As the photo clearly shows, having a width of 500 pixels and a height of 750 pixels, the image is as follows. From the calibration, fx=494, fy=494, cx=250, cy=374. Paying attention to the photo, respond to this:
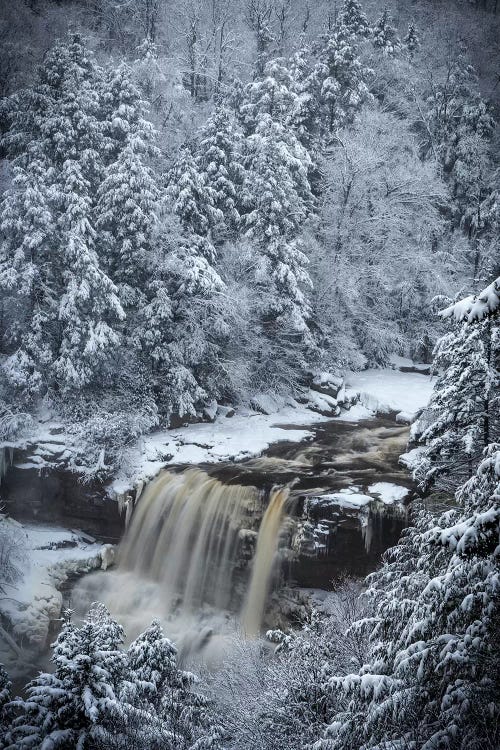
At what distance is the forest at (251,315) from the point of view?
598 cm

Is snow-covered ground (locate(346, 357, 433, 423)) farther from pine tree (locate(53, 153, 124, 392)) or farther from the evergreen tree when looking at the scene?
the evergreen tree

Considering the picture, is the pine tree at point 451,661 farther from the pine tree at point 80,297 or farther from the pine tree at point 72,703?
the pine tree at point 80,297

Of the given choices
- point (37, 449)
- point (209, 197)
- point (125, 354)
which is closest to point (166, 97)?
point (209, 197)

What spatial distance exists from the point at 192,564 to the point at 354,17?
35.0m

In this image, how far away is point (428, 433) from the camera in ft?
26.5

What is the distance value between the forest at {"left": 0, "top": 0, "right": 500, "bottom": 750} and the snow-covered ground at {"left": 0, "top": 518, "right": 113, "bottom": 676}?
29 centimetres

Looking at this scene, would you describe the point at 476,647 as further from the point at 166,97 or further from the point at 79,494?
the point at 166,97

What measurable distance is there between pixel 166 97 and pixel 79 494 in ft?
71.4

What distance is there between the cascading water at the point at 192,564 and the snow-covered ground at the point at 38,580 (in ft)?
2.01

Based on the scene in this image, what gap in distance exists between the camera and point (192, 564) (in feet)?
45.0

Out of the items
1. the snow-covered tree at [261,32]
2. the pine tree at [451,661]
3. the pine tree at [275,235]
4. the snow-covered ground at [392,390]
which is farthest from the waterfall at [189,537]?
the snow-covered tree at [261,32]

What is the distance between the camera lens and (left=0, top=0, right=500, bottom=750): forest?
5.98 metres

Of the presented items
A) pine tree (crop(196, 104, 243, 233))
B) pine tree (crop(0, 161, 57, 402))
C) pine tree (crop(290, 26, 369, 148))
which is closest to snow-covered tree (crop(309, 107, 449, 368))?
pine tree (crop(290, 26, 369, 148))

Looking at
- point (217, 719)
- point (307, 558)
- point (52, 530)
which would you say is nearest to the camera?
point (217, 719)
